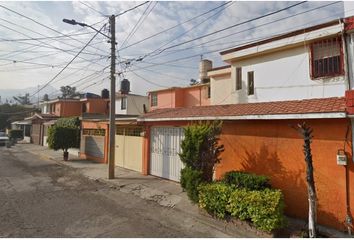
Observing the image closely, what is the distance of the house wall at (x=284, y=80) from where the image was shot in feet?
32.9

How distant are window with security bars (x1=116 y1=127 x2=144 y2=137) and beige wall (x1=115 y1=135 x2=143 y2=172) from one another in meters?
0.19

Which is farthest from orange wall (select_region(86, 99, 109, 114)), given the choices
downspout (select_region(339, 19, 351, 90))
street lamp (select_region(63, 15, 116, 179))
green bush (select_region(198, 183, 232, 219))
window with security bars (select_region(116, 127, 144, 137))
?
downspout (select_region(339, 19, 351, 90))

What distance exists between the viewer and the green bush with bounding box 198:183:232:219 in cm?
741

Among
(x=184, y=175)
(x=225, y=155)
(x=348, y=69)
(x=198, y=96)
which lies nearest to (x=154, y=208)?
(x=184, y=175)

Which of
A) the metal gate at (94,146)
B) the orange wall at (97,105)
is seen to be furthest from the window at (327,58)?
the orange wall at (97,105)

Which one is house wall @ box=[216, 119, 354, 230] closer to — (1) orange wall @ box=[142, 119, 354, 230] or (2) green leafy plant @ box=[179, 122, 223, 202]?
(1) orange wall @ box=[142, 119, 354, 230]

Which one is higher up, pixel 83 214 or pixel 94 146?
pixel 94 146

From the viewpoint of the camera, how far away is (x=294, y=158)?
784 centimetres

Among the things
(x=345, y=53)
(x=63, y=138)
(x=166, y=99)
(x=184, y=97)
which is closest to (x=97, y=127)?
(x=63, y=138)

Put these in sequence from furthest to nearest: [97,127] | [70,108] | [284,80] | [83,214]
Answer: [70,108], [97,127], [284,80], [83,214]

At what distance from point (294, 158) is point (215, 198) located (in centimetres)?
258

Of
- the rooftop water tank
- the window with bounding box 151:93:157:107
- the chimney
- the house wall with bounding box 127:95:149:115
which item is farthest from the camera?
the house wall with bounding box 127:95:149:115

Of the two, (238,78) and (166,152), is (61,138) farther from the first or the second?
(238,78)

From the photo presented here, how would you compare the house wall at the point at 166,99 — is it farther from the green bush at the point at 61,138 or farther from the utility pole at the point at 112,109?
the utility pole at the point at 112,109
